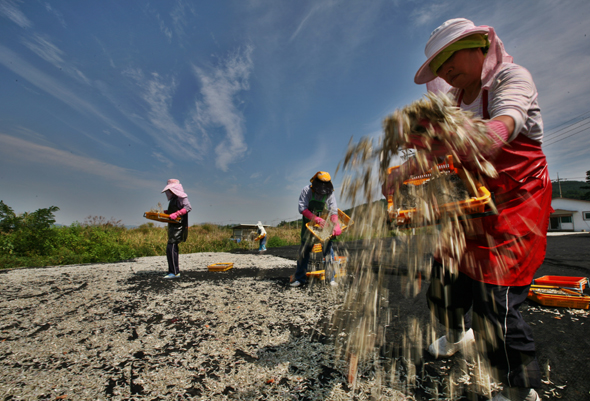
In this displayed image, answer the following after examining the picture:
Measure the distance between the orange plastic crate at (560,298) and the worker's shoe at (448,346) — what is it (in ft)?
5.30

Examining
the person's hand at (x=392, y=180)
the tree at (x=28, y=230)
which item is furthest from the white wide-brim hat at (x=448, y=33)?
the tree at (x=28, y=230)

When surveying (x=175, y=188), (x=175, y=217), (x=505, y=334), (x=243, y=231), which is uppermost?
(x=175, y=188)

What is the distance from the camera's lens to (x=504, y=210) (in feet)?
3.89

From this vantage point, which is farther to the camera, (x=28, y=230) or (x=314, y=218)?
(x=28, y=230)

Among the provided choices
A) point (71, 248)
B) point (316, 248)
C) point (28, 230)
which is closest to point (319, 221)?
point (316, 248)

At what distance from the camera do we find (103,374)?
175cm

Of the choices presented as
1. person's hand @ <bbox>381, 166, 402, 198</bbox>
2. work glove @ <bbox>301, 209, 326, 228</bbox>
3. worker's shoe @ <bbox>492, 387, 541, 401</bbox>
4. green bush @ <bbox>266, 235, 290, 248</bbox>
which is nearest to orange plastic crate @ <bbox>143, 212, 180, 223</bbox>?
work glove @ <bbox>301, 209, 326, 228</bbox>

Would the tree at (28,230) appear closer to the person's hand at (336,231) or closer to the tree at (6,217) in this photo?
the tree at (6,217)

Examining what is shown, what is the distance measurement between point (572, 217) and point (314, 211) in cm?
4653

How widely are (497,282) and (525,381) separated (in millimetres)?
440

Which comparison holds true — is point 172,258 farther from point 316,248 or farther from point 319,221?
point 319,221

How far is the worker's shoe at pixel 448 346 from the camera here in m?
1.81

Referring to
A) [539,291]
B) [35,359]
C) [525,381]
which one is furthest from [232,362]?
[539,291]

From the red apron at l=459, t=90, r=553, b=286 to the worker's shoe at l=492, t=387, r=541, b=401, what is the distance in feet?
1.60
